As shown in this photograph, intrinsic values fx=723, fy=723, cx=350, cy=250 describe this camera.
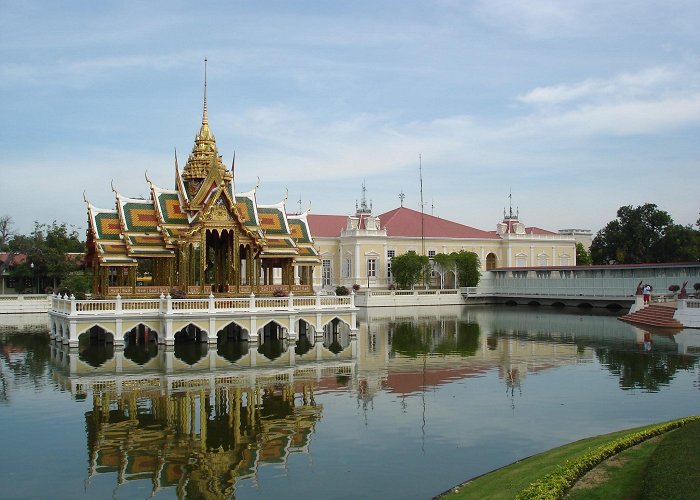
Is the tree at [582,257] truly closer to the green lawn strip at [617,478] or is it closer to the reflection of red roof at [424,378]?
the reflection of red roof at [424,378]

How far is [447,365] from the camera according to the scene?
21922 mm

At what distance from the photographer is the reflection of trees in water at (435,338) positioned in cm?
2567

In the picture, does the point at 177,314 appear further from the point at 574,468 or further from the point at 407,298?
the point at 407,298

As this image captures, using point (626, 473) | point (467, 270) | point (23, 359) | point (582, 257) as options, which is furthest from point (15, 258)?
point (626, 473)

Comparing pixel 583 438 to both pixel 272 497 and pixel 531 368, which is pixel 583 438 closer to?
pixel 272 497

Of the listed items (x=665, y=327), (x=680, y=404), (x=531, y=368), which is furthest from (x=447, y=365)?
(x=665, y=327)

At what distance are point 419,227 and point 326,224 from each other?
8.41m

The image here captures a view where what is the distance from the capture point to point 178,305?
25125mm

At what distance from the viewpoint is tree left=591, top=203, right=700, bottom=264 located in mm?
59219

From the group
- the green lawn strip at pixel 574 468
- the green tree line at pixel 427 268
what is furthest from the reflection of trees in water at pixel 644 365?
the green tree line at pixel 427 268

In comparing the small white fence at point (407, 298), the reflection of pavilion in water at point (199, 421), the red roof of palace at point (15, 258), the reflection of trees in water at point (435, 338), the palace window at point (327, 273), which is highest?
the red roof of palace at point (15, 258)

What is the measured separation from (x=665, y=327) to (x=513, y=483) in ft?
84.4

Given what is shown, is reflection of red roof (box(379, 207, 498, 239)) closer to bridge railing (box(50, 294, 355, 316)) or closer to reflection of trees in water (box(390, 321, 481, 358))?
reflection of trees in water (box(390, 321, 481, 358))

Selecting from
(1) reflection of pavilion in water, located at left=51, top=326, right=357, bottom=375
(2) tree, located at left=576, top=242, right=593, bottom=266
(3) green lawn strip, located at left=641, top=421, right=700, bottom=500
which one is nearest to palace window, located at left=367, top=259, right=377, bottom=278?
(2) tree, located at left=576, top=242, right=593, bottom=266
